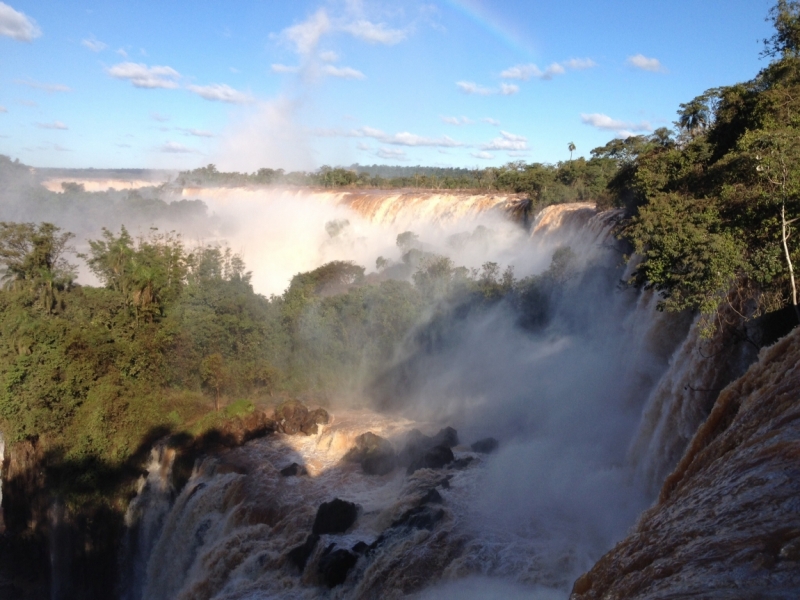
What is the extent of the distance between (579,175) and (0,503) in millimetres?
27406

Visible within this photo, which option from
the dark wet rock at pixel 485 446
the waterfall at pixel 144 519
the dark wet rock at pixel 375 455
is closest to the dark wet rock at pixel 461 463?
the dark wet rock at pixel 485 446

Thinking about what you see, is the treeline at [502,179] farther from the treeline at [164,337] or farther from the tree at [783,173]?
the tree at [783,173]

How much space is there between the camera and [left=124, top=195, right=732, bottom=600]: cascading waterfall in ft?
31.9

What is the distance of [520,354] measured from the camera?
64.2 feet

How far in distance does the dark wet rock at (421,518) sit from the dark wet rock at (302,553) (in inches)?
54.0

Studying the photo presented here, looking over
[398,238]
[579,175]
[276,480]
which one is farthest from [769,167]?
[398,238]

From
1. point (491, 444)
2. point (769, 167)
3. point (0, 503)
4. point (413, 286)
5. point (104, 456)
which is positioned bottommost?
point (0, 503)

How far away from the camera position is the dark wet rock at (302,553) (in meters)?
10.7

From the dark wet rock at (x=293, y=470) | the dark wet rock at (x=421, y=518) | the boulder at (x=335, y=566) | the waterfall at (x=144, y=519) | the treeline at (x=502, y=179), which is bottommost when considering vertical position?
the waterfall at (x=144, y=519)

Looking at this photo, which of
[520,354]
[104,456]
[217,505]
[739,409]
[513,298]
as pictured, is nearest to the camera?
[739,409]

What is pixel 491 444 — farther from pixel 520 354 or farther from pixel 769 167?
pixel 769 167

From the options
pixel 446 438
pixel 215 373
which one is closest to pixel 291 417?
pixel 215 373

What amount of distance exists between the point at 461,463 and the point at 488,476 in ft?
3.25

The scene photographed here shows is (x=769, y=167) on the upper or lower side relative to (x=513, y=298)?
upper
